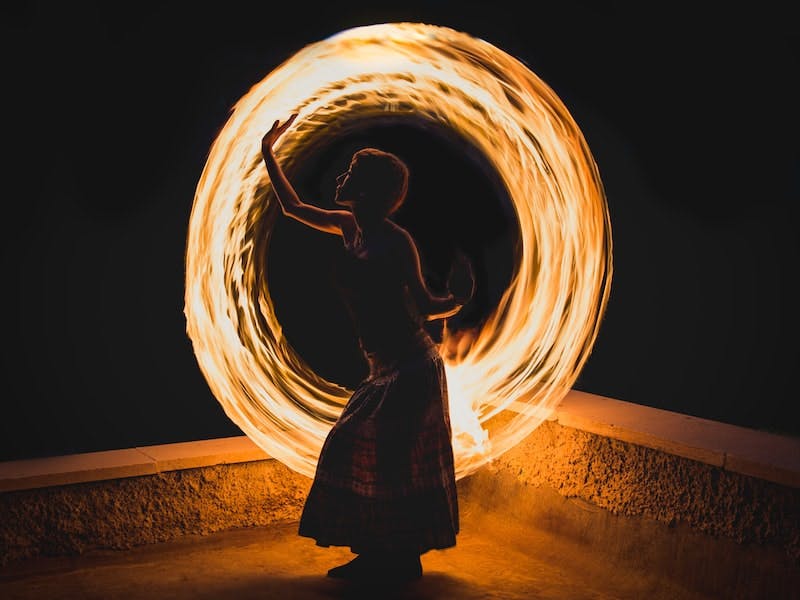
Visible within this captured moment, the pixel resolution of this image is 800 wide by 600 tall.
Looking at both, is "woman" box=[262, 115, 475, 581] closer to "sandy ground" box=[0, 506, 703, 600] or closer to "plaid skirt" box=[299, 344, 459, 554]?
"plaid skirt" box=[299, 344, 459, 554]

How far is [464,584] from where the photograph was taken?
4.44 meters

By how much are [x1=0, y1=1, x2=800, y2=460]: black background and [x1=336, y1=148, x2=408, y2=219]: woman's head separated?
153 cm

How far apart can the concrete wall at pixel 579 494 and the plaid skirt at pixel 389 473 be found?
3.34ft

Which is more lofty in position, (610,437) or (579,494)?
(610,437)

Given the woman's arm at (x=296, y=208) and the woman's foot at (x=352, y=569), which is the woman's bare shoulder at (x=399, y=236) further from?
the woman's foot at (x=352, y=569)

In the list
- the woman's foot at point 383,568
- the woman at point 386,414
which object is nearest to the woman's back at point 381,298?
the woman at point 386,414

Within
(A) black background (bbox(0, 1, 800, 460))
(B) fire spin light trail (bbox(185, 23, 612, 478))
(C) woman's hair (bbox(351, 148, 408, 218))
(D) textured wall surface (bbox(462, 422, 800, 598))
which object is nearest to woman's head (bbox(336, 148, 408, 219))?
(C) woman's hair (bbox(351, 148, 408, 218))

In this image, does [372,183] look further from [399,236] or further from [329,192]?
[329,192]

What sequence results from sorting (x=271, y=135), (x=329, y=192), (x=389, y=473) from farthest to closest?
(x=329, y=192) → (x=271, y=135) → (x=389, y=473)

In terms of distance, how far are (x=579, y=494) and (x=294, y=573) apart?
1646 mm

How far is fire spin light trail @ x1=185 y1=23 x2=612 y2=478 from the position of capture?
4.84 m

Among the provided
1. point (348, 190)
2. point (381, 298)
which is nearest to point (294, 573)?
point (381, 298)

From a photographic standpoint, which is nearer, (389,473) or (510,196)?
(389,473)

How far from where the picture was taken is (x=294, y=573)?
458 cm
